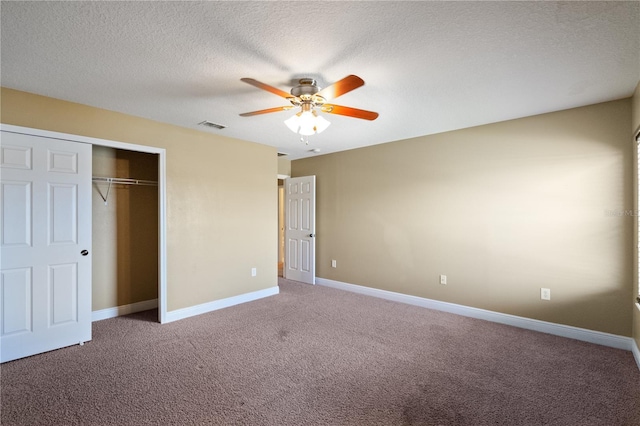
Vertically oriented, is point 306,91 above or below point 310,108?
above

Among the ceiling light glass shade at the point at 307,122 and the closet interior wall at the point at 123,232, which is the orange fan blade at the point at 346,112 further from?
the closet interior wall at the point at 123,232

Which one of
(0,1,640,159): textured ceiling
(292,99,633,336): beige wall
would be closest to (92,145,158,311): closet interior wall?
(0,1,640,159): textured ceiling

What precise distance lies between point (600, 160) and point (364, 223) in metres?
3.06

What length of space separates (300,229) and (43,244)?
12.6 ft

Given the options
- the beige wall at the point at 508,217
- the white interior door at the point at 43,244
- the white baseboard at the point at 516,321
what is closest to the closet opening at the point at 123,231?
the white interior door at the point at 43,244

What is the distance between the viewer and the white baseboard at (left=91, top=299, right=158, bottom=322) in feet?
12.4

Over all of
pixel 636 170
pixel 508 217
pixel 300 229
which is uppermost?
pixel 636 170

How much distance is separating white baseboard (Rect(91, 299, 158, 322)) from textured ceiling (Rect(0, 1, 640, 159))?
2.54 metres

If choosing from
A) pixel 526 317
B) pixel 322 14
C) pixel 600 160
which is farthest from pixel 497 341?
pixel 322 14

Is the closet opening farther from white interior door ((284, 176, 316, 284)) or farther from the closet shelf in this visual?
white interior door ((284, 176, 316, 284))

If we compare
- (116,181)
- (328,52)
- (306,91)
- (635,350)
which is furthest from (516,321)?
(116,181)

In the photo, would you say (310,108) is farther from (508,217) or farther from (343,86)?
(508,217)

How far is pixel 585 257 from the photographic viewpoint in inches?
125

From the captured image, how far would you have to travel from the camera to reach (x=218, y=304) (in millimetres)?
4289
